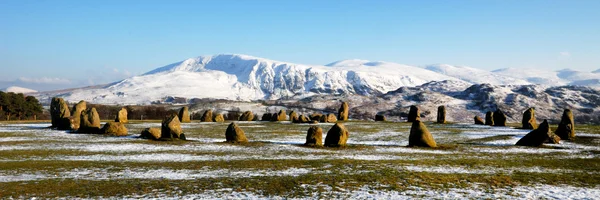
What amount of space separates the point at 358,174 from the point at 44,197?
12152 millimetres

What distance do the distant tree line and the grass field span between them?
53.7 metres

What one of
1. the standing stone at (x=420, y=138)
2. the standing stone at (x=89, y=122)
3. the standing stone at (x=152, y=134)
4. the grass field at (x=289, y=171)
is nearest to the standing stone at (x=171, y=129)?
the standing stone at (x=152, y=134)

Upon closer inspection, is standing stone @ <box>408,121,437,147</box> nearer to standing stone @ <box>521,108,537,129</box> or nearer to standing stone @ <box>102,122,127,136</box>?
standing stone @ <box>521,108,537,129</box>

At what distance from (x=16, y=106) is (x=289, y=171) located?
78.2 m

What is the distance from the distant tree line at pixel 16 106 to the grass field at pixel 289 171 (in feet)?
→ 176

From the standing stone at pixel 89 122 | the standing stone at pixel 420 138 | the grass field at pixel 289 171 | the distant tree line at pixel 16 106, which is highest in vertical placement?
the distant tree line at pixel 16 106

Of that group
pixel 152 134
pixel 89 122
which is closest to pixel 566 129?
pixel 152 134

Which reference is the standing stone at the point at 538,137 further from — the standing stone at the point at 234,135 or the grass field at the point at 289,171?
the standing stone at the point at 234,135

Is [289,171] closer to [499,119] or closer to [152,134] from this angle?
[152,134]

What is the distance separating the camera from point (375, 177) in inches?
710

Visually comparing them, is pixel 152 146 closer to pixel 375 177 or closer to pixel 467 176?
pixel 375 177

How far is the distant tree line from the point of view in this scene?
7552cm

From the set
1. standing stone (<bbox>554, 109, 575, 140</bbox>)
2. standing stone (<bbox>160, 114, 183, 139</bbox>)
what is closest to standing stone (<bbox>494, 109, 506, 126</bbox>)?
standing stone (<bbox>554, 109, 575, 140</bbox>)

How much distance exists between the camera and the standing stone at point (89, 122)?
40938 mm
